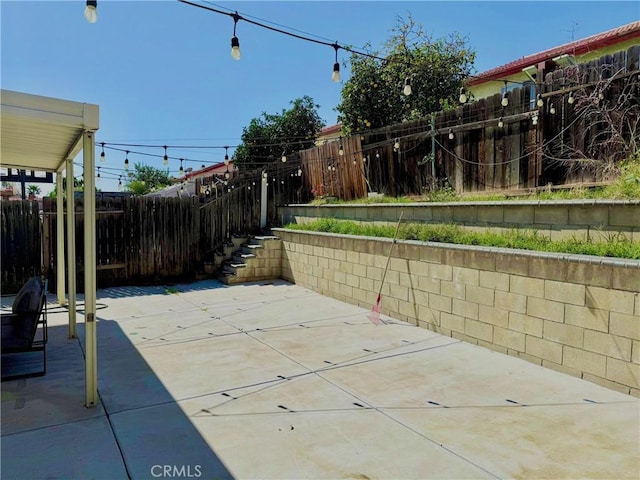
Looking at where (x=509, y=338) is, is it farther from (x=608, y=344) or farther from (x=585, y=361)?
(x=608, y=344)

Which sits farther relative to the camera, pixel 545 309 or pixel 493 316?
pixel 493 316

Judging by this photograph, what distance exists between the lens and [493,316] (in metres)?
4.75

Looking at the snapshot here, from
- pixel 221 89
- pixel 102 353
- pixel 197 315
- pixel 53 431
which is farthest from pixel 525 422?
pixel 221 89

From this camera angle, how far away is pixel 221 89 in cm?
1475

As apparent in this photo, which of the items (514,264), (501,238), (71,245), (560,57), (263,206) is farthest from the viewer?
(263,206)

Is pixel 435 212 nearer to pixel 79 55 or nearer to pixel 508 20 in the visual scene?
pixel 508 20

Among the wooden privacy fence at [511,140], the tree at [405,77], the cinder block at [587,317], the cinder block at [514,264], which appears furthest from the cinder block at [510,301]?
the tree at [405,77]

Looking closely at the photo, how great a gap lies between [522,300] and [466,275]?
0.80m

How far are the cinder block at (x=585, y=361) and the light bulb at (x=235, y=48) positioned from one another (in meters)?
4.57

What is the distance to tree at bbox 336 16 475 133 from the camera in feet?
39.2

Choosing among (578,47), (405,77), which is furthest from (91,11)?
(578,47)

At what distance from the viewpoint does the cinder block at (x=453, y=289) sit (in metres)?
5.16

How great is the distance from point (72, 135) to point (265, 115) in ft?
44.3

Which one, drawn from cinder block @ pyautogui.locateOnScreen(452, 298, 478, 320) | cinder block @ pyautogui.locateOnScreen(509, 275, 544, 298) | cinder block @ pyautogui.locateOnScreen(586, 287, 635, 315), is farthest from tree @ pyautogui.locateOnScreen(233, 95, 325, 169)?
cinder block @ pyautogui.locateOnScreen(586, 287, 635, 315)
